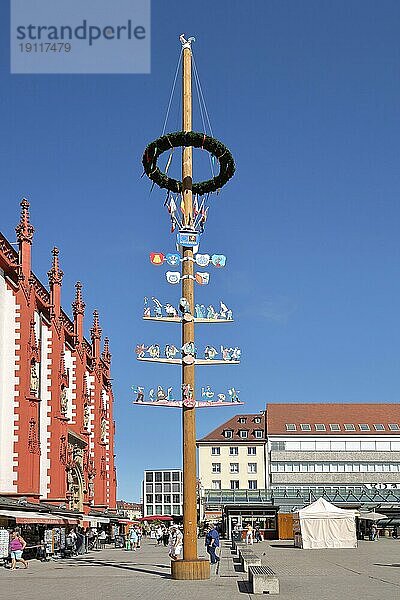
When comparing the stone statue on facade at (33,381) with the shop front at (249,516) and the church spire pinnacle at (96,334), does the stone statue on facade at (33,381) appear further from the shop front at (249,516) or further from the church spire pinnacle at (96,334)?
the shop front at (249,516)

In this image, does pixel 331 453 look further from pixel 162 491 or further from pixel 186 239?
pixel 186 239

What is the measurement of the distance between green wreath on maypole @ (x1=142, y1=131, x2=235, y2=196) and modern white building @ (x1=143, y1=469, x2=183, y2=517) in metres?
122

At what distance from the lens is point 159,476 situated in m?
155

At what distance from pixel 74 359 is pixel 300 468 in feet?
177

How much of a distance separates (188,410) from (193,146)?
9.65 meters

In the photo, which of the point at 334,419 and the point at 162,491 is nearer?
the point at 334,419

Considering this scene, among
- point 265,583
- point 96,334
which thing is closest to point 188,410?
point 265,583

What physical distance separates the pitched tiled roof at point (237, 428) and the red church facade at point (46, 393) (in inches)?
1710

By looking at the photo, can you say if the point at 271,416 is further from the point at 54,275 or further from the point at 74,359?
the point at 54,275

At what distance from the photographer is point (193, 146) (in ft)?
115

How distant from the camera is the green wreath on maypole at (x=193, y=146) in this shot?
34812mm

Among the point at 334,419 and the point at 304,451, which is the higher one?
the point at 334,419

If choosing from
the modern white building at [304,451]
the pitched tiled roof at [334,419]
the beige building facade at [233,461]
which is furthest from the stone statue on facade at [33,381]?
the beige building facade at [233,461]

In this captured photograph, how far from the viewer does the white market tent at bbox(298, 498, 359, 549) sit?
6053 centimetres
